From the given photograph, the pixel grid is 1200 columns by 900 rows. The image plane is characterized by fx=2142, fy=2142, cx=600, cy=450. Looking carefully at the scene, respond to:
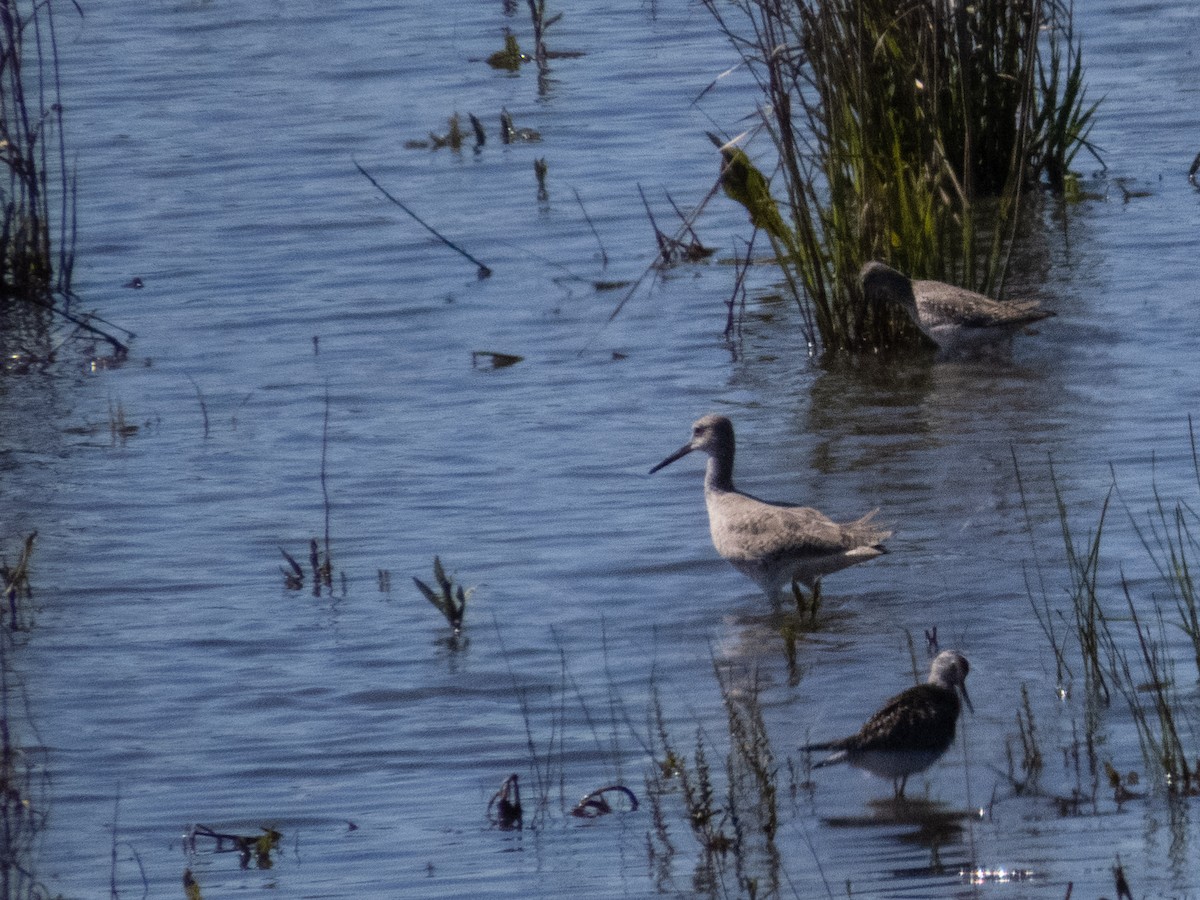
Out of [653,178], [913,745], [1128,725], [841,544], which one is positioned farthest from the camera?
[653,178]

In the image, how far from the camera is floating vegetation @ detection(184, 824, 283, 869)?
5.48m

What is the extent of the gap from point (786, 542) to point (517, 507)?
5.76 feet

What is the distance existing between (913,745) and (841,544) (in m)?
1.84

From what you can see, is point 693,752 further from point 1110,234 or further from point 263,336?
point 1110,234

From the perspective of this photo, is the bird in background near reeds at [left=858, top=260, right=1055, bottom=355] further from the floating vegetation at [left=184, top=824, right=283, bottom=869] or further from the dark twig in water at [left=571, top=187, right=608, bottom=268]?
the floating vegetation at [left=184, top=824, right=283, bottom=869]

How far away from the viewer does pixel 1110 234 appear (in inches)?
498

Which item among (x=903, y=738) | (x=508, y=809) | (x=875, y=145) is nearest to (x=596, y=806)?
(x=508, y=809)

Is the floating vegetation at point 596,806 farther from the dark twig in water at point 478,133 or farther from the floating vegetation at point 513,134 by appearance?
the floating vegetation at point 513,134

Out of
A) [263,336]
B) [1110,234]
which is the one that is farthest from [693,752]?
[1110,234]

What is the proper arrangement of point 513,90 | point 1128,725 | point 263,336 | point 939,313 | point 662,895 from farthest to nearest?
point 513,90 < point 263,336 < point 939,313 < point 1128,725 < point 662,895

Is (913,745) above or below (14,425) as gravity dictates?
above

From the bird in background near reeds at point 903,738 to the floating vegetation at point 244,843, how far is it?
1422 mm

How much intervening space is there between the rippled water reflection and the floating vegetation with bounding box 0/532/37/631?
0.16m

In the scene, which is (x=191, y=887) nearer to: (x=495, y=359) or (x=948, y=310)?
(x=948, y=310)
